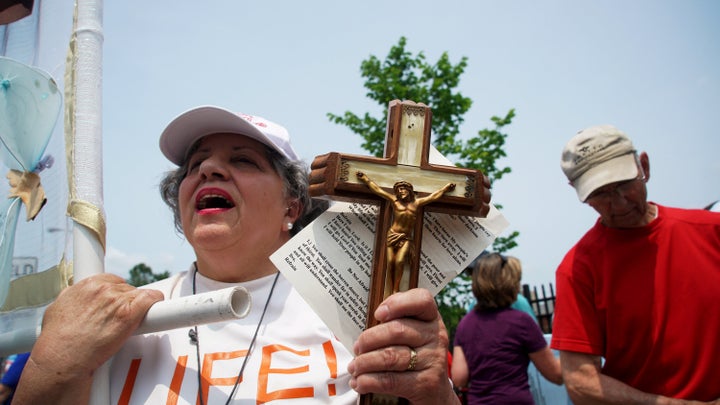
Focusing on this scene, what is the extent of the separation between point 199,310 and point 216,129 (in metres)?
0.92

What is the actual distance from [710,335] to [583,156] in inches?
33.7

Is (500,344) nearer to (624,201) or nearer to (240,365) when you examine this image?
(624,201)

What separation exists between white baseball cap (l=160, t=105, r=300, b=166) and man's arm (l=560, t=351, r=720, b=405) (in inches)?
58.3

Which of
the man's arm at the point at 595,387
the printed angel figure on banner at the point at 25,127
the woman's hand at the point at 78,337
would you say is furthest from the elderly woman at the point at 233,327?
the man's arm at the point at 595,387

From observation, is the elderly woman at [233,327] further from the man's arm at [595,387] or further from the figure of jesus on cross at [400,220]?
the man's arm at [595,387]

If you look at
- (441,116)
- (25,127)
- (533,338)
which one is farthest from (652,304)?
(441,116)

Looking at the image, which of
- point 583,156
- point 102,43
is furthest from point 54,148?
point 583,156

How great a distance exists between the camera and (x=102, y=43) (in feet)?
5.95

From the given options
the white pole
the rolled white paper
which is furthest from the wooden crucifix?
the white pole

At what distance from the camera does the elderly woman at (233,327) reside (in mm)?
1351

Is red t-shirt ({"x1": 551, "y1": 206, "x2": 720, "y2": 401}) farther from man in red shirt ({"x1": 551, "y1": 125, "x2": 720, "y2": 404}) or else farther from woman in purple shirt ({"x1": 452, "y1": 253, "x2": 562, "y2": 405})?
woman in purple shirt ({"x1": 452, "y1": 253, "x2": 562, "y2": 405})

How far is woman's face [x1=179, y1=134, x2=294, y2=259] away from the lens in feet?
6.39

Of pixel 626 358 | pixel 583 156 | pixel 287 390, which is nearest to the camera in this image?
Result: pixel 287 390

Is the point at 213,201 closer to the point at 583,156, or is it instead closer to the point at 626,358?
the point at 583,156
